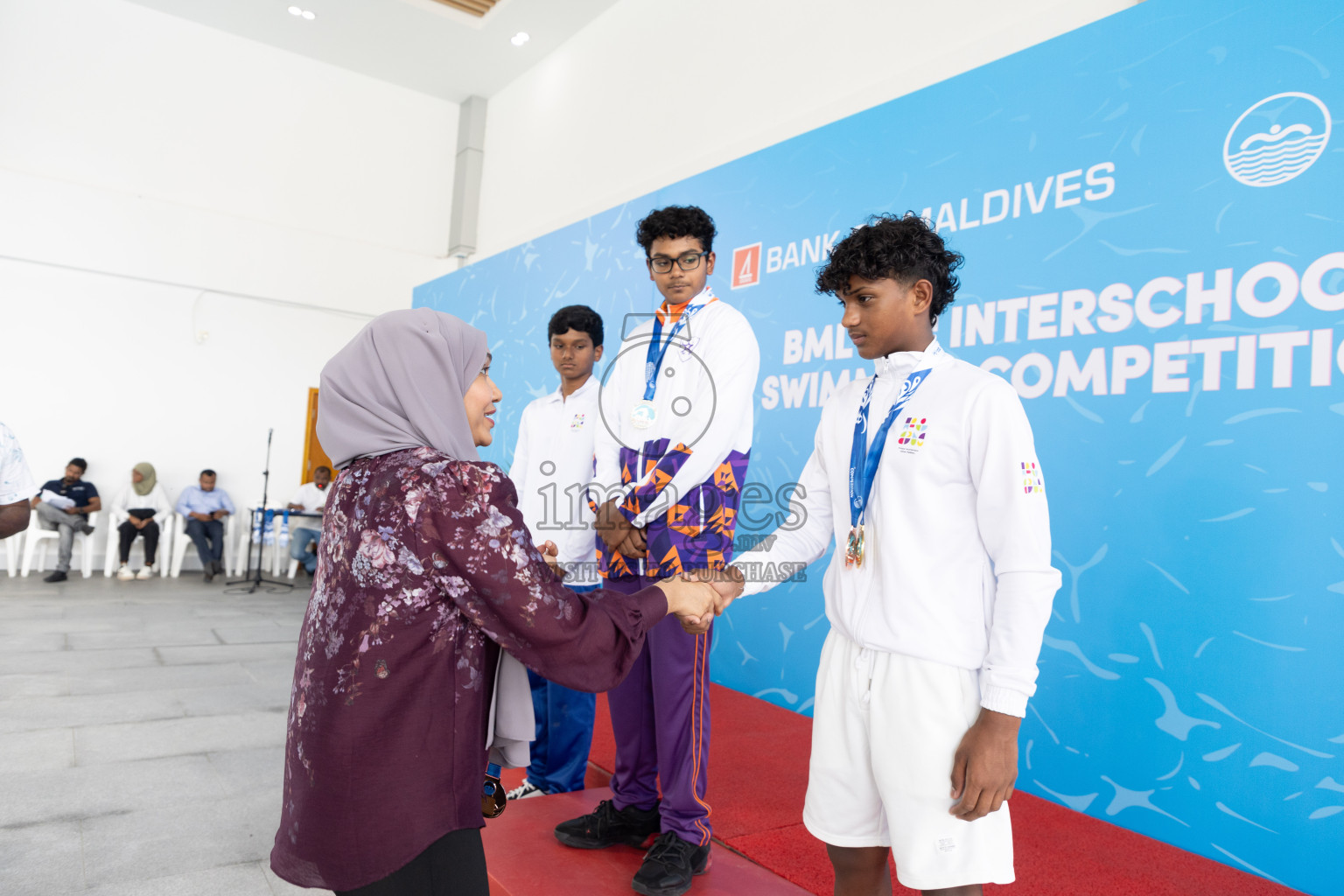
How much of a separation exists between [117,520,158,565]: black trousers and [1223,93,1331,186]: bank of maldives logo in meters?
8.50

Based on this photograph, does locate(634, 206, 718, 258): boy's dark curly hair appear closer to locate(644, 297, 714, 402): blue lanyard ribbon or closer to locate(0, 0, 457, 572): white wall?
locate(644, 297, 714, 402): blue lanyard ribbon

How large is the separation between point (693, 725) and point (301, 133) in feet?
27.8

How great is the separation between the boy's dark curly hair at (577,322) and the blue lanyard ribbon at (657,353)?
0.69m

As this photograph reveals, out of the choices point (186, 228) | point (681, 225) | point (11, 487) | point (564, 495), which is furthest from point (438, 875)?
point (186, 228)

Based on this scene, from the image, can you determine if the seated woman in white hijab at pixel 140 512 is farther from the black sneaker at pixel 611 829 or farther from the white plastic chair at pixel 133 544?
the black sneaker at pixel 611 829

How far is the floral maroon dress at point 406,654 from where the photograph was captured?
109 centimetres

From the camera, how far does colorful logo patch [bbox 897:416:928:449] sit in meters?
1.28

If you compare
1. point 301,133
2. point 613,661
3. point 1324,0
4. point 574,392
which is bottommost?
point 613,661

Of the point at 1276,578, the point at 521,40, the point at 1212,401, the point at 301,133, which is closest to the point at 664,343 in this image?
the point at 1212,401

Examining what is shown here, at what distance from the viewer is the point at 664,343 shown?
2.14 meters

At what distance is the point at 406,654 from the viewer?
3.61ft

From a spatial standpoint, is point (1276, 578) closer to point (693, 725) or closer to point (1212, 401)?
point (1212, 401)

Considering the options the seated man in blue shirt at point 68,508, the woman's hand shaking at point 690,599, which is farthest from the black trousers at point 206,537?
the woman's hand shaking at point 690,599

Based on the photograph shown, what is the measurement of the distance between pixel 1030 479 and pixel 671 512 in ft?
3.14
